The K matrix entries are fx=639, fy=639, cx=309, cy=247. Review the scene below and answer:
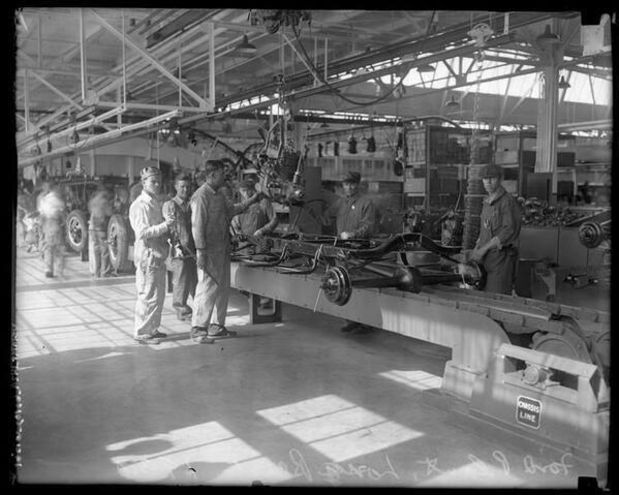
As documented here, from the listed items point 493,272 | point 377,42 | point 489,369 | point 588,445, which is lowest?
point 588,445

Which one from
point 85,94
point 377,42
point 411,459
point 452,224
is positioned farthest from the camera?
point 377,42

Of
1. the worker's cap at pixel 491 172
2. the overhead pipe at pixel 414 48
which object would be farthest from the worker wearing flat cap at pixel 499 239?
the overhead pipe at pixel 414 48

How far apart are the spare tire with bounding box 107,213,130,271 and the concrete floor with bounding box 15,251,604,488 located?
315 centimetres

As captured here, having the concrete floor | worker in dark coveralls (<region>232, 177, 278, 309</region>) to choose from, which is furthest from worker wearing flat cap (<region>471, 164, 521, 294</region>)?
worker in dark coveralls (<region>232, 177, 278, 309</region>)

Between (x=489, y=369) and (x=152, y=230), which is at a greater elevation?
(x=152, y=230)

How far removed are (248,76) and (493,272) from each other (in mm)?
8329

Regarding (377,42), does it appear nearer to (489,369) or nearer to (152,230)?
(152,230)

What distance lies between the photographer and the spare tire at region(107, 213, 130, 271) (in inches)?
368

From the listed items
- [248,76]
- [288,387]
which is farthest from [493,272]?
[248,76]

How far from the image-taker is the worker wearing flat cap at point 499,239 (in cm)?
532

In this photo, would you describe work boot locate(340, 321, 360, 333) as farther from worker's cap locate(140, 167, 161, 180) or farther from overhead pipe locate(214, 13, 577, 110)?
overhead pipe locate(214, 13, 577, 110)

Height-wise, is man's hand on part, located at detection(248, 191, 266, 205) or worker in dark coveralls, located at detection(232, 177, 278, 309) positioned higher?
man's hand on part, located at detection(248, 191, 266, 205)

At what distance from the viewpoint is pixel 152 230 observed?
5.64 m

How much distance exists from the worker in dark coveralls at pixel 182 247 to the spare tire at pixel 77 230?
5.10 meters
